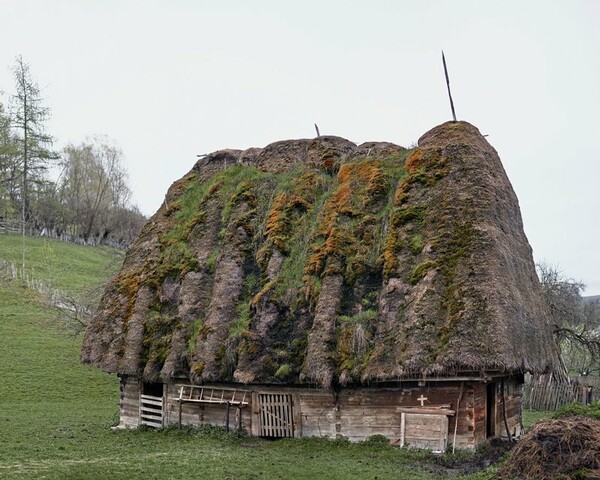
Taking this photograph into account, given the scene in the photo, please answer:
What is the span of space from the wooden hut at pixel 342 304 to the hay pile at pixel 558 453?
216 centimetres

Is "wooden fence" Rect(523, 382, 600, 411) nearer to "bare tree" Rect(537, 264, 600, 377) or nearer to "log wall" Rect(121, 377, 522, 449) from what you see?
"bare tree" Rect(537, 264, 600, 377)

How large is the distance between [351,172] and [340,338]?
21.5 ft

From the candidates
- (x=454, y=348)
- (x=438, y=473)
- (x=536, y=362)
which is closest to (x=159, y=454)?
(x=438, y=473)

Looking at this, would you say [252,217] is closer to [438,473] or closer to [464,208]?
[464,208]

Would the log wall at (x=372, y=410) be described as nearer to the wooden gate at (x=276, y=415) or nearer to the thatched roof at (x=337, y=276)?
the wooden gate at (x=276, y=415)

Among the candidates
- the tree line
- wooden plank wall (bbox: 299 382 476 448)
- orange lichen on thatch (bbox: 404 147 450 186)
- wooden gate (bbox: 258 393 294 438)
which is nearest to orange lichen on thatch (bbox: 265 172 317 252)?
orange lichen on thatch (bbox: 404 147 450 186)

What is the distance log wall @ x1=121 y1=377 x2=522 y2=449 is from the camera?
640 inches

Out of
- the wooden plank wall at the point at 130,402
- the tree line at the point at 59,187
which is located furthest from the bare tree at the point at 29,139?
the wooden plank wall at the point at 130,402

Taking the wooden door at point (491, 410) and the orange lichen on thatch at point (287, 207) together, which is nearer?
the wooden door at point (491, 410)

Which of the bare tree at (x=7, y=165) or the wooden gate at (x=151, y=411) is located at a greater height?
the bare tree at (x=7, y=165)

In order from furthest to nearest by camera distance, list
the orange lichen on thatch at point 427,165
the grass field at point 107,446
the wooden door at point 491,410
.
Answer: the orange lichen on thatch at point 427,165, the wooden door at point 491,410, the grass field at point 107,446

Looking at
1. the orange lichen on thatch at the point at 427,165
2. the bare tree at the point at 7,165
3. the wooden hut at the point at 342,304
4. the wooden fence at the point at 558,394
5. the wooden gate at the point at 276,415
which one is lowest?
the wooden fence at the point at 558,394

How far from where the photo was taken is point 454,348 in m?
15.7

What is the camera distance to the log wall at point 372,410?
16.2m
